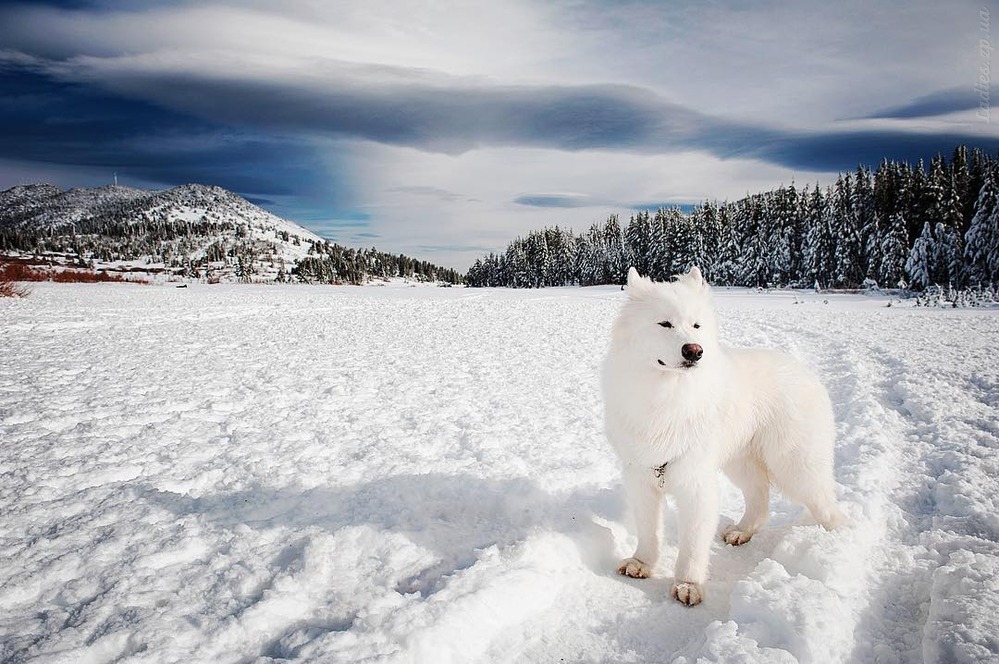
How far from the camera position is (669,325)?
286 centimetres

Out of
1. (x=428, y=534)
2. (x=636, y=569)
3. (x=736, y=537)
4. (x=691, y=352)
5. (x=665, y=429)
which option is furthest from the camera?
(x=736, y=537)

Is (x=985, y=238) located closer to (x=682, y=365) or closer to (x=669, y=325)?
(x=669, y=325)

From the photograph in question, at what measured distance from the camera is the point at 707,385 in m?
2.95

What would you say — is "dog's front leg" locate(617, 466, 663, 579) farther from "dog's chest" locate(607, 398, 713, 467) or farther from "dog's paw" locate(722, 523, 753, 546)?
"dog's paw" locate(722, 523, 753, 546)

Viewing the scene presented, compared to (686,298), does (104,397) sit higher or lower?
lower

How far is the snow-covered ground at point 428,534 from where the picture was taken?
228 centimetres

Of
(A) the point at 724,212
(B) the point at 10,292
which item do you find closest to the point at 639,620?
(B) the point at 10,292

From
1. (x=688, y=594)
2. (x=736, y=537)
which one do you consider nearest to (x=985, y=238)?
(x=736, y=537)

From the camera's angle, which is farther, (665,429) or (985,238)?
(985,238)

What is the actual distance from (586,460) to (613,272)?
80886 mm

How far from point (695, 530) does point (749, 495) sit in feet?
3.25

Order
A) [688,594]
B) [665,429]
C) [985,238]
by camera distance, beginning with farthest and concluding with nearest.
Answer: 1. [985,238]
2. [665,429]
3. [688,594]

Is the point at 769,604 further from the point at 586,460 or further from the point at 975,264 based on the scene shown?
the point at 975,264

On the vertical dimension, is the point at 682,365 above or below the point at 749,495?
above
